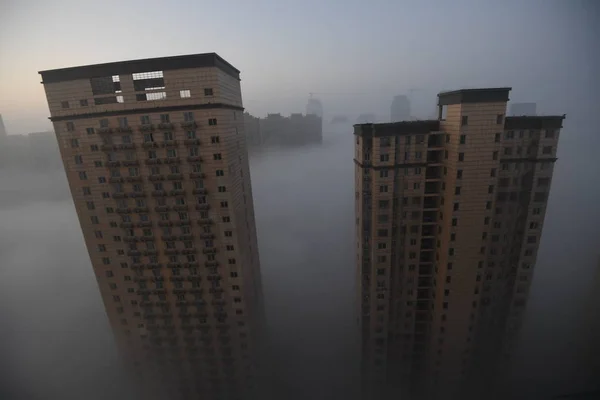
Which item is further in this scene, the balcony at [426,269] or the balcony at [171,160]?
the balcony at [426,269]

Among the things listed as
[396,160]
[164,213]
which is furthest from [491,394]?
[164,213]

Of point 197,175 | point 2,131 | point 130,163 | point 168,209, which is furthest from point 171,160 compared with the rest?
point 2,131

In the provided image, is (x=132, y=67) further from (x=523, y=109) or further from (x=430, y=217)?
(x=523, y=109)

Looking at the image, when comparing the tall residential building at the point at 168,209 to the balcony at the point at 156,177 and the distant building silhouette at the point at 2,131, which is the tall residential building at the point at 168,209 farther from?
the distant building silhouette at the point at 2,131

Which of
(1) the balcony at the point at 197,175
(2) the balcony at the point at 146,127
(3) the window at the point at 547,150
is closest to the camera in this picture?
(2) the balcony at the point at 146,127

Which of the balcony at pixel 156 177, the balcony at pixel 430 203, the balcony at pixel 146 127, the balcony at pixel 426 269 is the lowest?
the balcony at pixel 426 269

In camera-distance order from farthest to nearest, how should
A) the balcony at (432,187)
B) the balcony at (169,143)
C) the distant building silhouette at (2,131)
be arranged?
1. the distant building silhouette at (2,131)
2. the balcony at (432,187)
3. the balcony at (169,143)

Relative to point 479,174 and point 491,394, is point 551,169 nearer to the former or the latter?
point 479,174

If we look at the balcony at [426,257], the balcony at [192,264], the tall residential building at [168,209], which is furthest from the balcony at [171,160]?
the balcony at [426,257]
